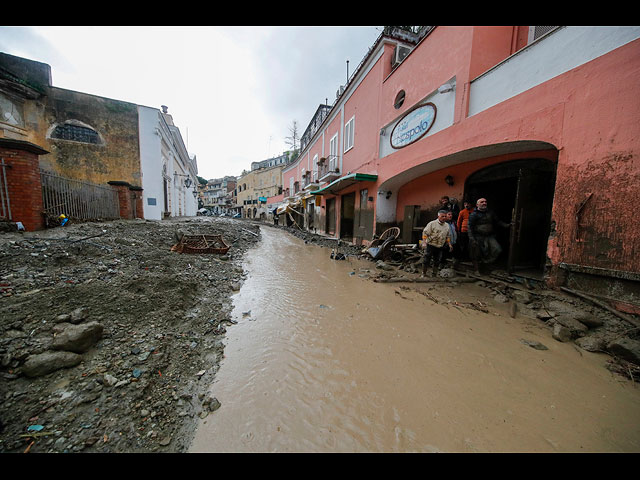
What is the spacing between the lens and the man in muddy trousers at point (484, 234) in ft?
17.2

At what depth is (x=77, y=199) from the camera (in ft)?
25.9

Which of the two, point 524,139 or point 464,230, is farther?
point 464,230

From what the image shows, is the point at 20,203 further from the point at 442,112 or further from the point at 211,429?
the point at 442,112

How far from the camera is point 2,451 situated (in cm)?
128

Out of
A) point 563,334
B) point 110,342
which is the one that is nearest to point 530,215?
point 563,334

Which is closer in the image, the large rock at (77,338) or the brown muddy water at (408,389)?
the brown muddy water at (408,389)

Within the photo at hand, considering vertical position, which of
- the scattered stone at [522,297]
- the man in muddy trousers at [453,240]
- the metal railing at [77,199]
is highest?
the metal railing at [77,199]

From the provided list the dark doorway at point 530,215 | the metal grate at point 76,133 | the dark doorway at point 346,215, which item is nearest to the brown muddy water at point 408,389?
the dark doorway at point 530,215

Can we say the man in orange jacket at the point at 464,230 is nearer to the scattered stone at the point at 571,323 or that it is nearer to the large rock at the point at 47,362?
the scattered stone at the point at 571,323

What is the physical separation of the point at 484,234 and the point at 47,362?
723 centimetres

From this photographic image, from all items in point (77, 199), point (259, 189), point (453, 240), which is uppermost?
point (259, 189)

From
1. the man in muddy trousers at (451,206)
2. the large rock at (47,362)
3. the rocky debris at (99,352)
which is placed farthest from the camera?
the man in muddy trousers at (451,206)

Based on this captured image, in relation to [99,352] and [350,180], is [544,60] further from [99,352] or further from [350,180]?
[99,352]

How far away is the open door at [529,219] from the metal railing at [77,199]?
11.7 meters
